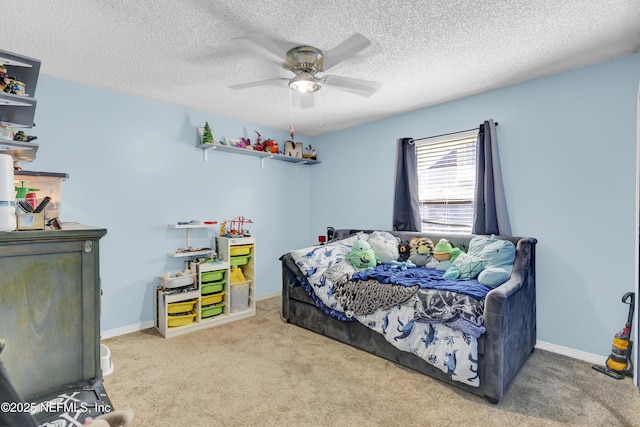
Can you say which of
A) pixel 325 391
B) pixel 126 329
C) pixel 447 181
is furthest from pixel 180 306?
pixel 447 181

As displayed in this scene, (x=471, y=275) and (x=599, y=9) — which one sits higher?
(x=599, y=9)

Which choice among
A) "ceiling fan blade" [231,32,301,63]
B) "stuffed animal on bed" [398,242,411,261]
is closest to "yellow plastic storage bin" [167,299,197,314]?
"stuffed animal on bed" [398,242,411,261]

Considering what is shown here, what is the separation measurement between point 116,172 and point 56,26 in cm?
140

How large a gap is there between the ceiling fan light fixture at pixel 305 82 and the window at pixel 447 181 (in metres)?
1.73

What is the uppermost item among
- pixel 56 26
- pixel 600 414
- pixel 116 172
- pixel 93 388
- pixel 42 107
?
pixel 56 26

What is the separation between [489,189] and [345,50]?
6.05 feet

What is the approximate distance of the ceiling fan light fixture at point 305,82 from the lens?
7.42 feet

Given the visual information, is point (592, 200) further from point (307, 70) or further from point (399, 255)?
point (307, 70)

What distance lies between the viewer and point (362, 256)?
3154mm

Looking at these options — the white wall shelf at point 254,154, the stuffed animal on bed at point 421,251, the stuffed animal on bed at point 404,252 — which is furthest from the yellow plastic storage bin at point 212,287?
the stuffed animal on bed at point 421,251

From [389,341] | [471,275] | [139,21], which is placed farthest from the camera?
[471,275]

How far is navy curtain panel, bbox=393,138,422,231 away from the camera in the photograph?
359 centimetres

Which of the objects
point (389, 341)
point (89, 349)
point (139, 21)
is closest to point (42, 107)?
point (139, 21)

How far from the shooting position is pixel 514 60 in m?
2.42
